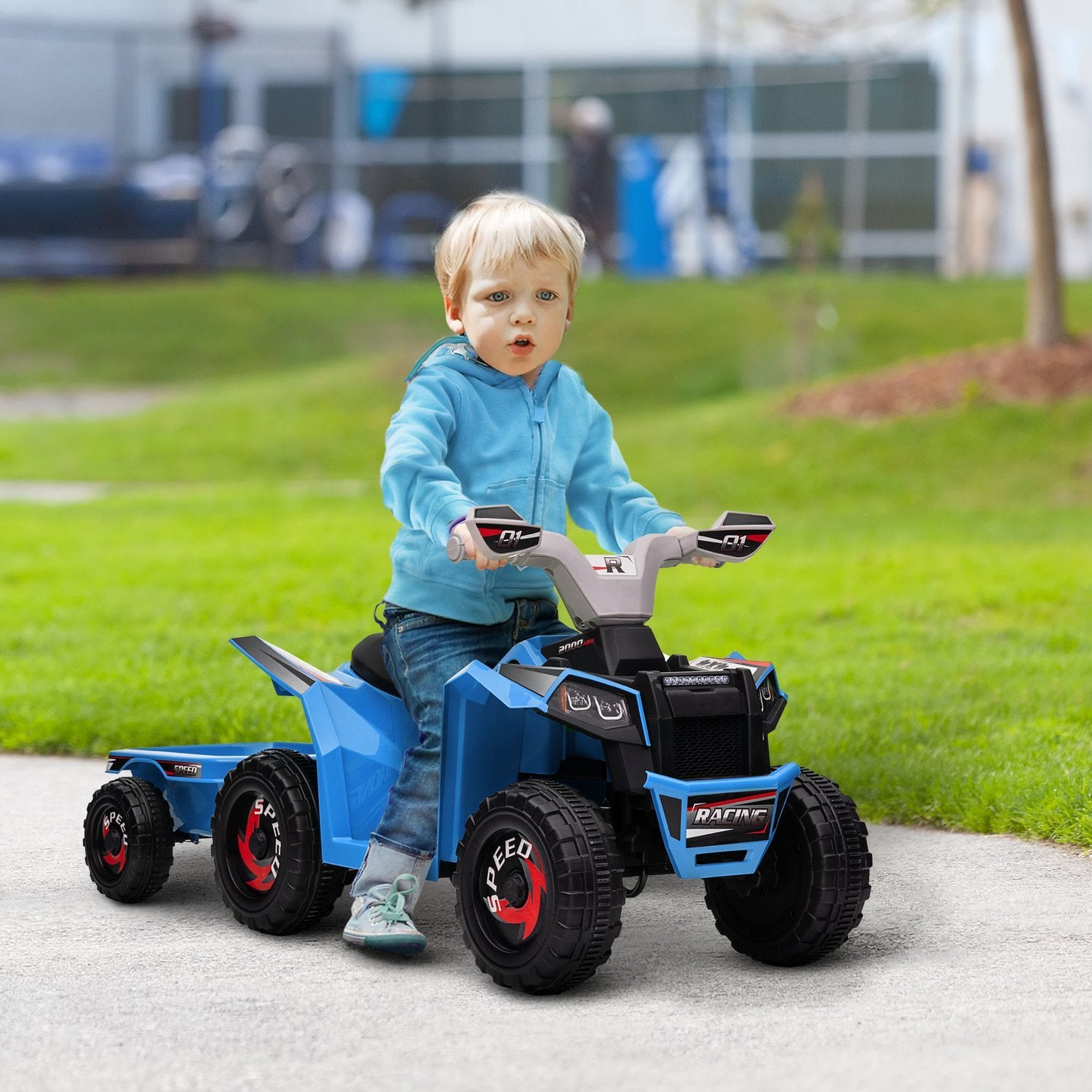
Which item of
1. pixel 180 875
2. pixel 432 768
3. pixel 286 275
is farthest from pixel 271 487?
pixel 286 275

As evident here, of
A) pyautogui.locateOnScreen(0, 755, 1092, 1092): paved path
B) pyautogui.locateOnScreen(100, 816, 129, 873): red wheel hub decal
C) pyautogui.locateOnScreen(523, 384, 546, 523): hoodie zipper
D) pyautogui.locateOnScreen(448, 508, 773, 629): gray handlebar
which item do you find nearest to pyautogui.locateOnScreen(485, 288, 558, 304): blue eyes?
pyautogui.locateOnScreen(523, 384, 546, 523): hoodie zipper

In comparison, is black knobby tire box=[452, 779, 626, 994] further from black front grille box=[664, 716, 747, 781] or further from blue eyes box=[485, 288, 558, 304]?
blue eyes box=[485, 288, 558, 304]

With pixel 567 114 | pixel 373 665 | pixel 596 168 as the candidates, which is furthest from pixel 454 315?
pixel 567 114

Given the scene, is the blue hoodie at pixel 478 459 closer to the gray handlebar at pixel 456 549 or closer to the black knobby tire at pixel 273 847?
the gray handlebar at pixel 456 549

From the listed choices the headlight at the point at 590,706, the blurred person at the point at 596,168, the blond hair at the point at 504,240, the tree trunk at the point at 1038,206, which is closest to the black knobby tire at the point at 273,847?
the headlight at the point at 590,706

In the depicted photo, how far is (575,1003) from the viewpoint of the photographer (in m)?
3.21

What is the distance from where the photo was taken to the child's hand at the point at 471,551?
3.19 m

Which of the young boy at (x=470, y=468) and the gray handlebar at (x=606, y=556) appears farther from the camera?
the young boy at (x=470, y=468)

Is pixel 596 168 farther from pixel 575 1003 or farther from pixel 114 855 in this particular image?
pixel 575 1003

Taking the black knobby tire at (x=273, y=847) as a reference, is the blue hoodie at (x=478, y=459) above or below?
above

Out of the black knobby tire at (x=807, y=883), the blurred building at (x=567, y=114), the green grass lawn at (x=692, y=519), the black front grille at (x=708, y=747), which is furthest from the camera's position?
the blurred building at (x=567, y=114)

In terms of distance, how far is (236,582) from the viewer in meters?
8.70

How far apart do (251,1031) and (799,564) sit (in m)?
6.75

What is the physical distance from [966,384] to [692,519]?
3.19m
